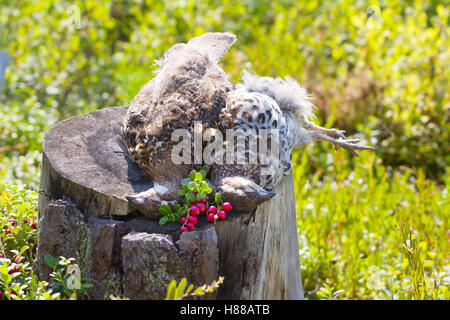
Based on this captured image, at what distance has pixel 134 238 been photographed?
1857 millimetres

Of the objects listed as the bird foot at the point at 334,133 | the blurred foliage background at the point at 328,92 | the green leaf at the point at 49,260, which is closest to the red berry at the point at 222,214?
the green leaf at the point at 49,260

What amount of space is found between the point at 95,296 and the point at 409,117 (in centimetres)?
394

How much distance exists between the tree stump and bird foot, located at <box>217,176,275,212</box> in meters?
0.05

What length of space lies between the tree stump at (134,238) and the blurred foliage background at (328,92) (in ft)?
3.51

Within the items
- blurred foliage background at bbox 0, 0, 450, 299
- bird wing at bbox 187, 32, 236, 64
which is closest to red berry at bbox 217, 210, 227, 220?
bird wing at bbox 187, 32, 236, 64

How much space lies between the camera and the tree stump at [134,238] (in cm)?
186

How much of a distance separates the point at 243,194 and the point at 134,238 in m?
0.45

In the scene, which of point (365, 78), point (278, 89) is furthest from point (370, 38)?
point (278, 89)

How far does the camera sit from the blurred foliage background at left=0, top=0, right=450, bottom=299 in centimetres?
344

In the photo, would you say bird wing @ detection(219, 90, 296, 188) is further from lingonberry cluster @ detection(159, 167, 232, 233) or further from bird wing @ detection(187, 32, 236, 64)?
bird wing @ detection(187, 32, 236, 64)

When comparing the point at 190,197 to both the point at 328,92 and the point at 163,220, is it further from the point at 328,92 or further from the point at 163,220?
the point at 328,92

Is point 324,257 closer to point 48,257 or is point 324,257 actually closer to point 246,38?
point 48,257

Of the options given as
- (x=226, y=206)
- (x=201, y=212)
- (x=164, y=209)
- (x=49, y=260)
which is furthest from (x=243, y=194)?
(x=49, y=260)

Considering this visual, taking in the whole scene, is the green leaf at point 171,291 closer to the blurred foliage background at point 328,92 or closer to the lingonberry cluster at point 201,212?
the lingonberry cluster at point 201,212
